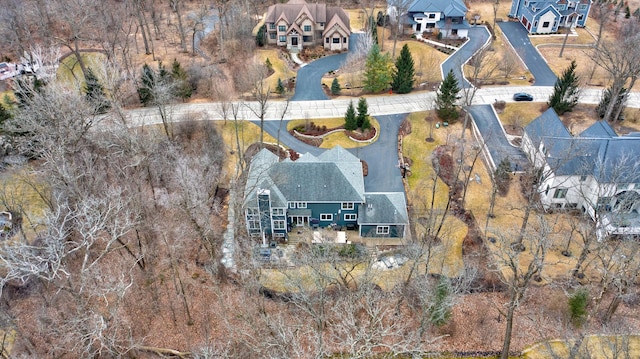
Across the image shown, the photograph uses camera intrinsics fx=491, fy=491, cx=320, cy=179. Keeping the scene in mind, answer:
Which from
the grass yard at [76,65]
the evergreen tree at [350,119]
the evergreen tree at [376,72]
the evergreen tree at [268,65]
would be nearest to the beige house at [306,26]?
the evergreen tree at [268,65]

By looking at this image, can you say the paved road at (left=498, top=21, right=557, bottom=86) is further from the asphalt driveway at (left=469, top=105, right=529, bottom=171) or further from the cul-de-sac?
the asphalt driveway at (left=469, top=105, right=529, bottom=171)

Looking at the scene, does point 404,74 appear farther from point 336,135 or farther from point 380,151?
point 380,151

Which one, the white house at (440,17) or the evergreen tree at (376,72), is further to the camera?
the white house at (440,17)

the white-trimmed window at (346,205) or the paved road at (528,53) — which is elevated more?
the paved road at (528,53)

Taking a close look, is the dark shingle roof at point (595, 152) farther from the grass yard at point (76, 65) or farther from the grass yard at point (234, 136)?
the grass yard at point (76, 65)

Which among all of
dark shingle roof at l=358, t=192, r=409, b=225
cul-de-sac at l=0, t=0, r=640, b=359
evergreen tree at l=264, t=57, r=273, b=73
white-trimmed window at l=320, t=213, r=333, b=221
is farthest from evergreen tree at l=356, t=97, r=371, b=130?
evergreen tree at l=264, t=57, r=273, b=73

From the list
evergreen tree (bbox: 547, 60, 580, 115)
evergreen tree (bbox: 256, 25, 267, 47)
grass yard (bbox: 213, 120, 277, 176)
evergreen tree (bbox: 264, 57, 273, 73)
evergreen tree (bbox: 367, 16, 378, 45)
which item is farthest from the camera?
evergreen tree (bbox: 256, 25, 267, 47)

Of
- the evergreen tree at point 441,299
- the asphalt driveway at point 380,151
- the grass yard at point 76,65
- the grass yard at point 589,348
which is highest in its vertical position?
the grass yard at point 76,65

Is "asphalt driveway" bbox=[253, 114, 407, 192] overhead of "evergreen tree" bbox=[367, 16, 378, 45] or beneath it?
beneath
